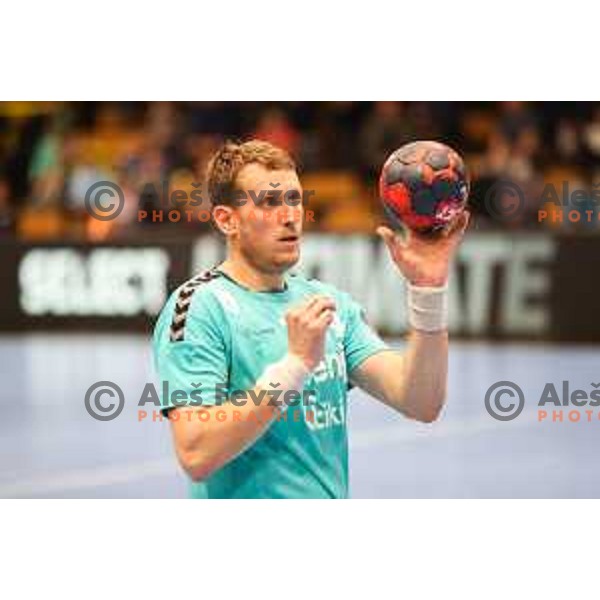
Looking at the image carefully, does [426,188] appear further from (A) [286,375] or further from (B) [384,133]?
(B) [384,133]

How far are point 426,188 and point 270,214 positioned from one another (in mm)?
533

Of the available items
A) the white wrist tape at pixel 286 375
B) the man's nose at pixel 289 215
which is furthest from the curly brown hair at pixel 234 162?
the white wrist tape at pixel 286 375

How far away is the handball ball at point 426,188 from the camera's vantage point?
4309mm

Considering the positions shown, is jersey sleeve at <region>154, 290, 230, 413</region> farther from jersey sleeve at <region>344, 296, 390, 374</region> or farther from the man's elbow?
the man's elbow

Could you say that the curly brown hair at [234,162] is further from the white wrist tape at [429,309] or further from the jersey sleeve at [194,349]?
the white wrist tape at [429,309]

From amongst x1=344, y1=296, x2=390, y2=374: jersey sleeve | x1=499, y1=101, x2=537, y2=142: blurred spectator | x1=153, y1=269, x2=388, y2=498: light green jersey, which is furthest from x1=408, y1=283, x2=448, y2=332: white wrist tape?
x1=499, y1=101, x2=537, y2=142: blurred spectator

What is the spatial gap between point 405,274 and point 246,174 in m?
0.62

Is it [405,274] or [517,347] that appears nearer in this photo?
[405,274]

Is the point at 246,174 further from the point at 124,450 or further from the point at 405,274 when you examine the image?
the point at 124,450

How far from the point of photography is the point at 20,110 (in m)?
19.9

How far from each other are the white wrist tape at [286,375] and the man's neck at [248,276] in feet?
1.06

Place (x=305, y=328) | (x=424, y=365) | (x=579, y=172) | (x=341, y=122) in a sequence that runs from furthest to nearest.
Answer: (x=341, y=122) → (x=579, y=172) → (x=424, y=365) → (x=305, y=328)

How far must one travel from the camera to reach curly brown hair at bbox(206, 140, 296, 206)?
4.20 metres
